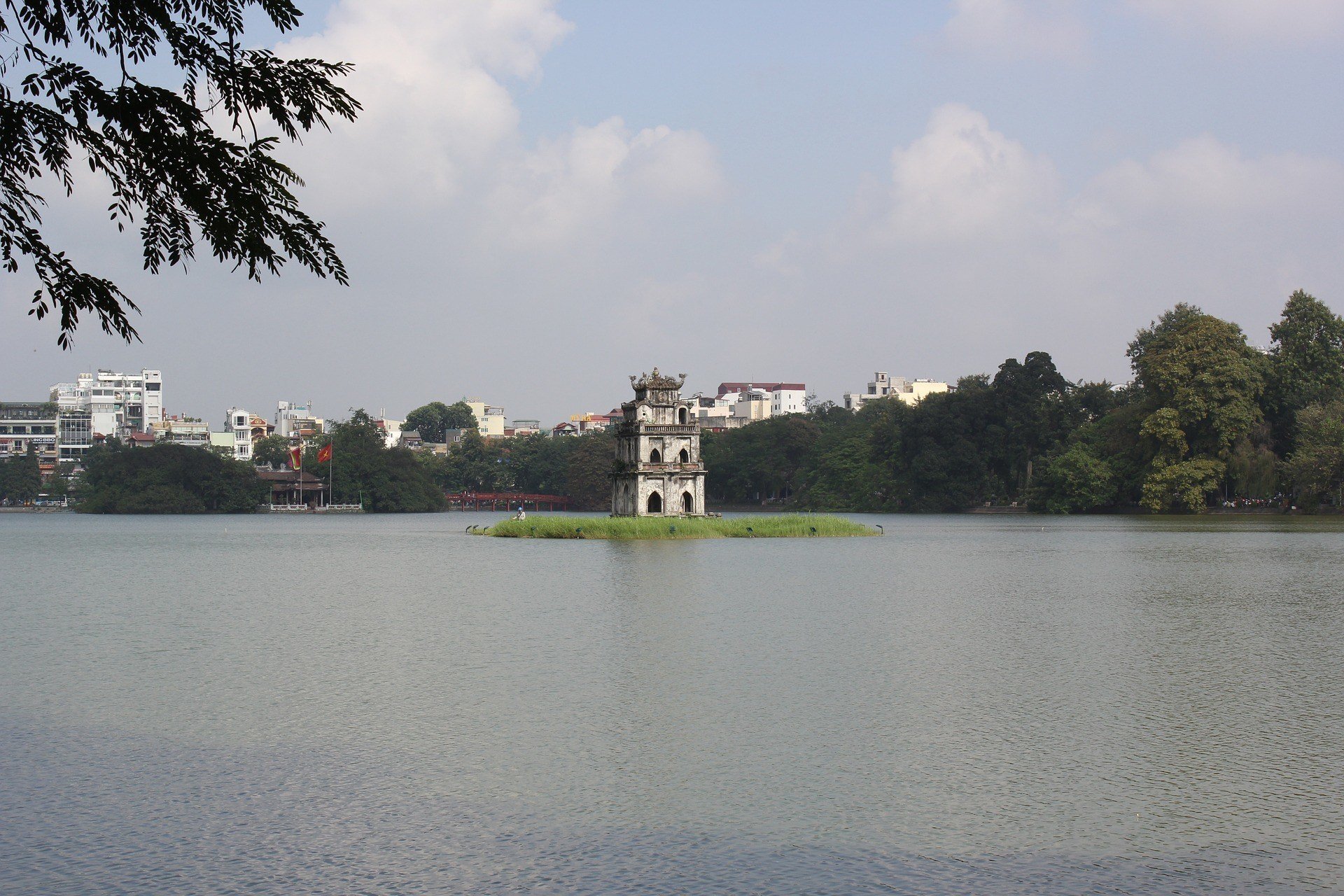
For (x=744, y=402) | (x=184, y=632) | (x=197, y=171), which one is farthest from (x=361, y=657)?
(x=744, y=402)

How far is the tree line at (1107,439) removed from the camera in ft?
247

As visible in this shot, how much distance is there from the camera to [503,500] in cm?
14325

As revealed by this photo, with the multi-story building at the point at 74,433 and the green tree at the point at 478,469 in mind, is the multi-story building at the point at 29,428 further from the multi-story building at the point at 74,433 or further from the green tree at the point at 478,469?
the green tree at the point at 478,469

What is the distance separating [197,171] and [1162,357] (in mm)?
76588

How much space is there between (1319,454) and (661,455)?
117 ft

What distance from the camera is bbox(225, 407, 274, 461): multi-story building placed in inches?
6737

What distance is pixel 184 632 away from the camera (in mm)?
26859

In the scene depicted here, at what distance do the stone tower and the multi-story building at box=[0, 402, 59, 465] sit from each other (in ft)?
370

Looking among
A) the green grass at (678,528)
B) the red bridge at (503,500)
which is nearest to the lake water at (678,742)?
the green grass at (678,528)

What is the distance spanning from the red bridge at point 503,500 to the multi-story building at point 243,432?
31659 mm

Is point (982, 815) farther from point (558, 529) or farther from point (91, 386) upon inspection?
Result: point (91, 386)

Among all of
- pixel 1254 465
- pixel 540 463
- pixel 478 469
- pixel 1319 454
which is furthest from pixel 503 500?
pixel 1319 454

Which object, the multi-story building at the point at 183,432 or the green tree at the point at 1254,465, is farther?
the multi-story building at the point at 183,432

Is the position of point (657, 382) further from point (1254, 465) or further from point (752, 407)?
point (752, 407)
